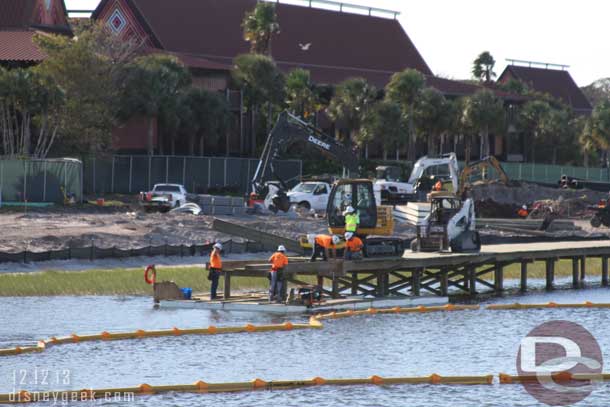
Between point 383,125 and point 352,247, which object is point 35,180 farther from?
point 383,125

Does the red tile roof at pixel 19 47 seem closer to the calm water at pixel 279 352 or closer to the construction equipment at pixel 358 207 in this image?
the construction equipment at pixel 358 207

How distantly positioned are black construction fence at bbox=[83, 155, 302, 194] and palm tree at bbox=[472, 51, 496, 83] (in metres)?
55.7

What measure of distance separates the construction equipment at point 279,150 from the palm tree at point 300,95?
3078 centimetres

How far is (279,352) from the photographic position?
1347 inches

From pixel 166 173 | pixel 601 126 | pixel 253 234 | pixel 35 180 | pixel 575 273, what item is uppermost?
pixel 601 126

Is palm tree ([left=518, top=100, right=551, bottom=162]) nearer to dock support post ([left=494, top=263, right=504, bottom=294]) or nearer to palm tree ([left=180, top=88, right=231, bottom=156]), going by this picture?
palm tree ([left=180, top=88, right=231, bottom=156])

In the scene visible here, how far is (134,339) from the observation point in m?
35.2

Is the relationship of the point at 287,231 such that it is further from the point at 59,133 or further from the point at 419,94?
the point at 419,94

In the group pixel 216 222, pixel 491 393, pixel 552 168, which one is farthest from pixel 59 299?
pixel 552 168

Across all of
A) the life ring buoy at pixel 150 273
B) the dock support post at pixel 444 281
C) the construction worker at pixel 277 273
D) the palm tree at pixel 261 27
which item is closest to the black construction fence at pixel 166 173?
the palm tree at pixel 261 27

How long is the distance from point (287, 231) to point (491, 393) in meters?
34.6

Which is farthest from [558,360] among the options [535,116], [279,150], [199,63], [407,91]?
[535,116]

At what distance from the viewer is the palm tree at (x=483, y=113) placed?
102 meters

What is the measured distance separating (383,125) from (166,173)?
1945cm
